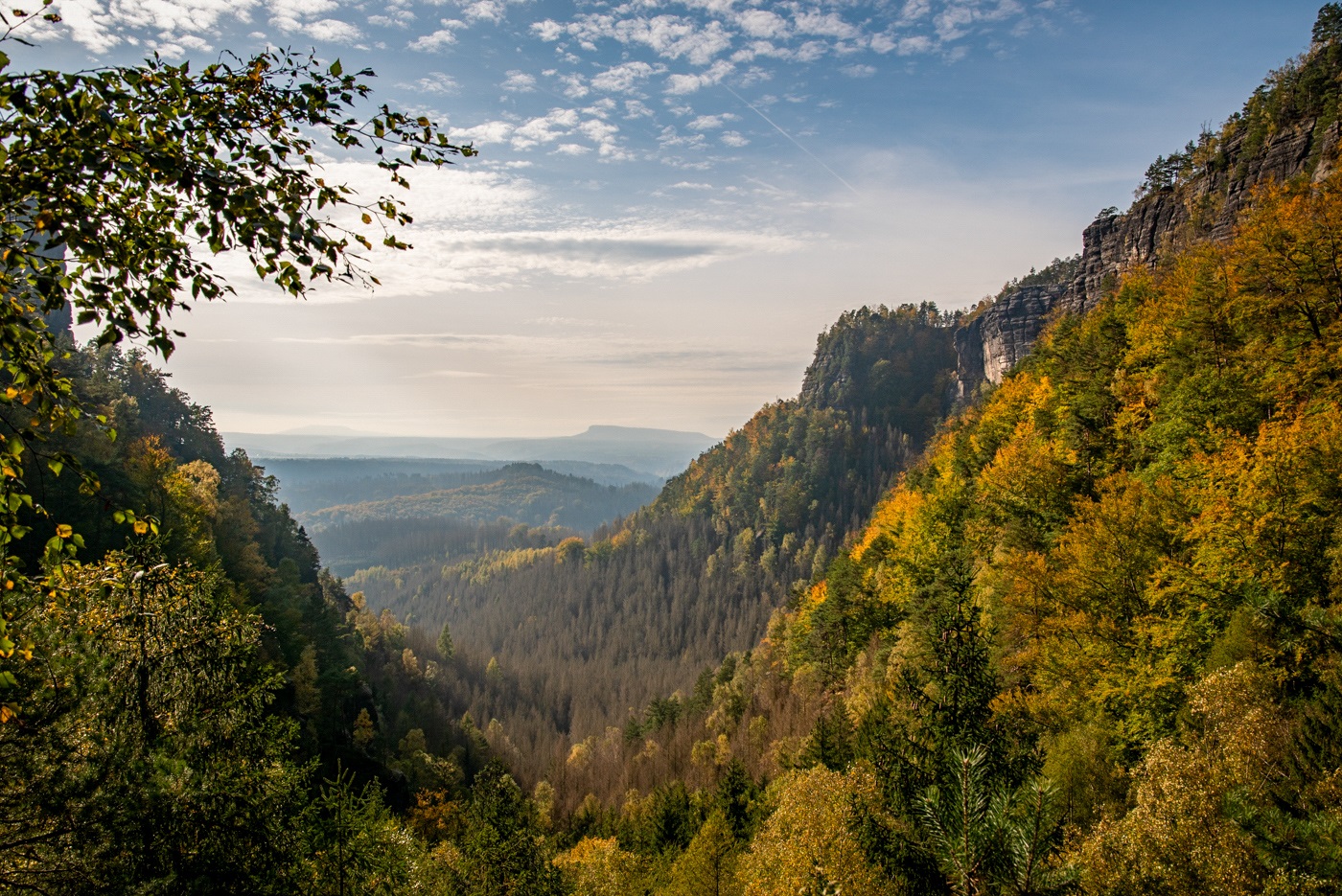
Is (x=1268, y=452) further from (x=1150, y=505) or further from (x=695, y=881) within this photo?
(x=695, y=881)

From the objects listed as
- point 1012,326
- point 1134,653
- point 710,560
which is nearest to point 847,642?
point 1134,653

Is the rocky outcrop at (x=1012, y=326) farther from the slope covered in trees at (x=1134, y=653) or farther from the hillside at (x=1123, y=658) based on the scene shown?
the slope covered in trees at (x=1134, y=653)

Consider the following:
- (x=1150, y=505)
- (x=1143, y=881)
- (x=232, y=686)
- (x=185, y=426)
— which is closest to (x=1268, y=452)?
(x=1150, y=505)

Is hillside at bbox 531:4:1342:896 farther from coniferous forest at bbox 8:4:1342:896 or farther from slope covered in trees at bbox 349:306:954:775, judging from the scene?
slope covered in trees at bbox 349:306:954:775

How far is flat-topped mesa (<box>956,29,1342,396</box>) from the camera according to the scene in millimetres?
48000

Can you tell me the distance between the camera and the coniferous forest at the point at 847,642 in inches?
181

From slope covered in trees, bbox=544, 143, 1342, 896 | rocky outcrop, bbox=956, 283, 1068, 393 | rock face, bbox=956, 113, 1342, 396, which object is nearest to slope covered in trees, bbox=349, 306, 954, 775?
rocky outcrop, bbox=956, 283, 1068, 393

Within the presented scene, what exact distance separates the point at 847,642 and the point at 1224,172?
58.2 meters

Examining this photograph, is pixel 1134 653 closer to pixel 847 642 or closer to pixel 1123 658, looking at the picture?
pixel 1123 658

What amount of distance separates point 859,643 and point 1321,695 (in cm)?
2999

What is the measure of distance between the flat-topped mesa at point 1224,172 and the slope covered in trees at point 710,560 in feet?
221

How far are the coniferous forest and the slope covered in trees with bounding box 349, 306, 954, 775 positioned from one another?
79497 millimetres

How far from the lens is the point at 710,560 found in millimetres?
163625

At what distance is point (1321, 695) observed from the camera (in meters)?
13.3
